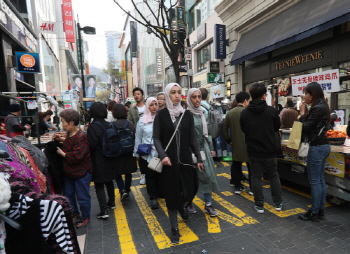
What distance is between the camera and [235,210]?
385cm

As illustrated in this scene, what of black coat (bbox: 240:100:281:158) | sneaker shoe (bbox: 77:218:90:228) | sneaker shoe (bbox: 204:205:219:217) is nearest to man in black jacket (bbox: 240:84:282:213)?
black coat (bbox: 240:100:281:158)

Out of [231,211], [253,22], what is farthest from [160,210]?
[253,22]

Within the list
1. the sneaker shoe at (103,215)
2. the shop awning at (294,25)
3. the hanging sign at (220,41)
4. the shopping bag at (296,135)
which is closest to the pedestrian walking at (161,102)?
Answer: the sneaker shoe at (103,215)

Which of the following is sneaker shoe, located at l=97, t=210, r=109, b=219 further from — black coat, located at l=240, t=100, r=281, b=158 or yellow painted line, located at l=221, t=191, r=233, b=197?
black coat, located at l=240, t=100, r=281, b=158

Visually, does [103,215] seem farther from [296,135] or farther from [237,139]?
[296,135]

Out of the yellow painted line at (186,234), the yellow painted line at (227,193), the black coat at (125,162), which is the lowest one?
the yellow painted line at (227,193)

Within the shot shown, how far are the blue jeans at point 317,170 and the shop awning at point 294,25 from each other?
4.81 m

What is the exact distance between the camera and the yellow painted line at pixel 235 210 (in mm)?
3465

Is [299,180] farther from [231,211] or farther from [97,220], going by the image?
[97,220]

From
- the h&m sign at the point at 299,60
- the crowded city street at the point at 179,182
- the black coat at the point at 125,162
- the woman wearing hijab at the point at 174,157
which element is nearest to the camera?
the crowded city street at the point at 179,182

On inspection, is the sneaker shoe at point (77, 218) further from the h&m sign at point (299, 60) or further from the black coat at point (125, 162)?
the h&m sign at point (299, 60)

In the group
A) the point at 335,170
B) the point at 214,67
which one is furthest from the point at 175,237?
the point at 214,67

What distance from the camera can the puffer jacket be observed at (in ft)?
9.91

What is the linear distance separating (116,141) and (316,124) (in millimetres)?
3031
